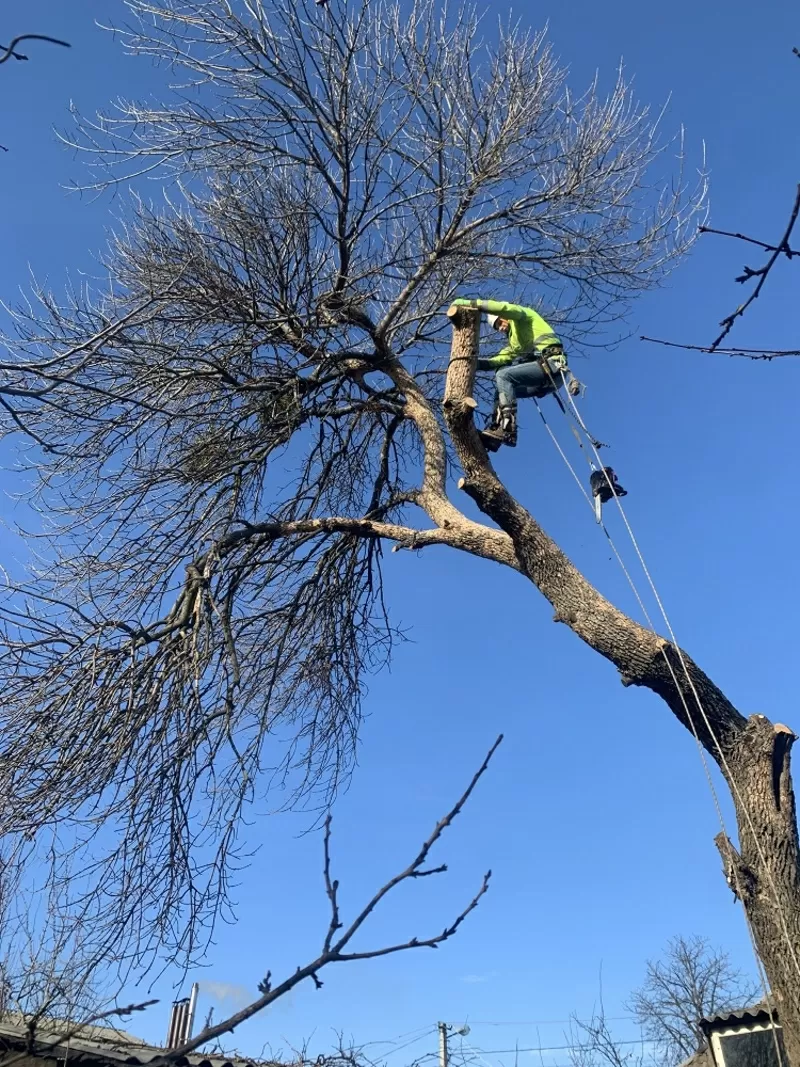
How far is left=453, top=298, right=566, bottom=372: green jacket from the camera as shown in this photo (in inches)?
231

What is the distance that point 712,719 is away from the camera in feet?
14.8

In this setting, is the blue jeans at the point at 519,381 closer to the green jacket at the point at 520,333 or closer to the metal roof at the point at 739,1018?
the green jacket at the point at 520,333

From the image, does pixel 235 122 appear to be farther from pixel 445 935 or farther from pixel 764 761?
pixel 445 935

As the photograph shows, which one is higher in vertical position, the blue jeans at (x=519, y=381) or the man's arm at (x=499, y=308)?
the man's arm at (x=499, y=308)

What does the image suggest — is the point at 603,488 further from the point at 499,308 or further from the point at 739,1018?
the point at 739,1018

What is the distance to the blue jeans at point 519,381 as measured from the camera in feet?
19.4

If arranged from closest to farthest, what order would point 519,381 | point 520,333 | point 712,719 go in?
point 712,719
point 519,381
point 520,333

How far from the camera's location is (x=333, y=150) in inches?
244

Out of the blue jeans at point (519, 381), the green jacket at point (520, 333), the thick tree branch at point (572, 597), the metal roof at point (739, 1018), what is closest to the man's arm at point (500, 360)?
the green jacket at point (520, 333)

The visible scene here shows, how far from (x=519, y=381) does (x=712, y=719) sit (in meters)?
2.45

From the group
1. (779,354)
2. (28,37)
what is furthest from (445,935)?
(28,37)

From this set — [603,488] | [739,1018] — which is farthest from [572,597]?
[739,1018]

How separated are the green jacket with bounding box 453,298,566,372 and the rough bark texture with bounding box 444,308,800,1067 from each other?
0.98ft

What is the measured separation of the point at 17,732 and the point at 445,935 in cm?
394
